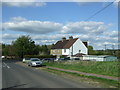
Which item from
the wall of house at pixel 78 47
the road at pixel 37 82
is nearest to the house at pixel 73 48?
the wall of house at pixel 78 47

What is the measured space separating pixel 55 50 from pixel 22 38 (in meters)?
16.7

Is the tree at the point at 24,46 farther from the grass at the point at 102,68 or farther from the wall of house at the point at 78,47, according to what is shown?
the grass at the point at 102,68

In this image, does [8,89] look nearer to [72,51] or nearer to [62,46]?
[72,51]

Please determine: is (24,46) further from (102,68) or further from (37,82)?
(37,82)

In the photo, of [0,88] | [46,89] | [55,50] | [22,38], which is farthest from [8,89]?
[55,50]

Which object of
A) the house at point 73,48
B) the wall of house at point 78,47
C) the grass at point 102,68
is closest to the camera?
the grass at point 102,68

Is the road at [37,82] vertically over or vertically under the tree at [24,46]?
under

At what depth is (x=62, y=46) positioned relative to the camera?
81.1 metres

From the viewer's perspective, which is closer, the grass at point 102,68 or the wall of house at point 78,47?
the grass at point 102,68

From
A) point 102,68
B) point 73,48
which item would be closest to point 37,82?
point 102,68

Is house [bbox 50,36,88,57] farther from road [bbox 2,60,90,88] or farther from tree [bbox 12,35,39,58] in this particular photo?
road [bbox 2,60,90,88]

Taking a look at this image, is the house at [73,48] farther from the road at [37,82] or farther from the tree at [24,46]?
the road at [37,82]

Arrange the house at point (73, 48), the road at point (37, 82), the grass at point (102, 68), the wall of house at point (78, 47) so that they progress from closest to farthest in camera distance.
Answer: the road at point (37, 82) < the grass at point (102, 68) < the house at point (73, 48) < the wall of house at point (78, 47)

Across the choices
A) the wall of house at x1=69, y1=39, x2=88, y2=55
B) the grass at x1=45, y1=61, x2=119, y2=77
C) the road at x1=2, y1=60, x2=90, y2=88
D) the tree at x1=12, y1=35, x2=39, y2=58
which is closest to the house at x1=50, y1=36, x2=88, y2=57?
the wall of house at x1=69, y1=39, x2=88, y2=55
